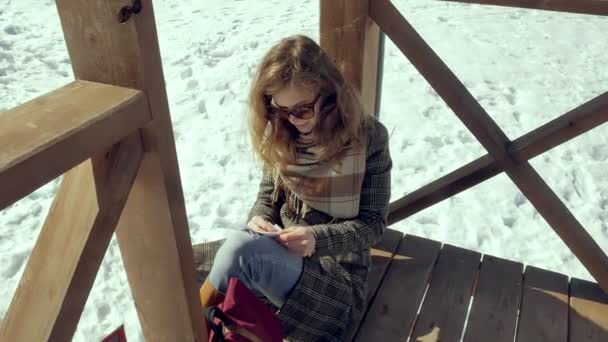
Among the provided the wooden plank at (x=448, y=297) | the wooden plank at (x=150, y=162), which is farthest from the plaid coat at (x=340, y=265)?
the wooden plank at (x=150, y=162)

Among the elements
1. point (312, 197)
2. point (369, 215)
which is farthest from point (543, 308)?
point (312, 197)

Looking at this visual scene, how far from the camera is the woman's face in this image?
5.04ft

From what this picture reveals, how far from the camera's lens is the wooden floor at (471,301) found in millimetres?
1808

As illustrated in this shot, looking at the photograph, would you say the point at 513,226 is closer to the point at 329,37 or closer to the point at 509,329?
the point at 509,329

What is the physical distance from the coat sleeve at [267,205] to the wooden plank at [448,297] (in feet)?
1.88

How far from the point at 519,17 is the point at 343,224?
4776 mm

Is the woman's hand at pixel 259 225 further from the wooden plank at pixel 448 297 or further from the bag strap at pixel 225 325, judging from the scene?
the wooden plank at pixel 448 297

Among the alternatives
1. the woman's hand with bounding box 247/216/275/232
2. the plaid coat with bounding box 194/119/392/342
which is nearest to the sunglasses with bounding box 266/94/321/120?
the plaid coat with bounding box 194/119/392/342

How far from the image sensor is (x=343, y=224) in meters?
1.69

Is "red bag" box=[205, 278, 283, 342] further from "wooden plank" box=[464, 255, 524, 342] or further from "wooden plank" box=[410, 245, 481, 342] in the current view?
"wooden plank" box=[464, 255, 524, 342]

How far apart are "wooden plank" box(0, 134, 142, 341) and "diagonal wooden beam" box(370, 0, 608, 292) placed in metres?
1.07

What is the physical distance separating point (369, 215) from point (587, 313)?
81 cm

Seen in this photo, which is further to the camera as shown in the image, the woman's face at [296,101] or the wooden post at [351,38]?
the wooden post at [351,38]

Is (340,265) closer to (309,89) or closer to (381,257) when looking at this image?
(381,257)
